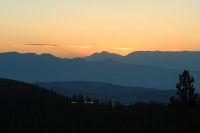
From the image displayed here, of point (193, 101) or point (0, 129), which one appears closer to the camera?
point (193, 101)

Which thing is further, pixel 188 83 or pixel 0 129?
pixel 0 129

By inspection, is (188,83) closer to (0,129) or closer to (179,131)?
(179,131)

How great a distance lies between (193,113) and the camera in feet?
160

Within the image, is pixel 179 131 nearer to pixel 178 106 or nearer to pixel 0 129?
pixel 178 106

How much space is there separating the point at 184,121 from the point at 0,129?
24.2 meters

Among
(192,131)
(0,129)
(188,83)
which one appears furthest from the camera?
(0,129)

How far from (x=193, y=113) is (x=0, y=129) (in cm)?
→ 2485

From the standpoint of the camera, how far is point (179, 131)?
47.1 meters

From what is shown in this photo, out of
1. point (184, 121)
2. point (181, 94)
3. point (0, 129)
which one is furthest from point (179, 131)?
point (0, 129)

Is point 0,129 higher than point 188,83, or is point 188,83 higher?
point 188,83

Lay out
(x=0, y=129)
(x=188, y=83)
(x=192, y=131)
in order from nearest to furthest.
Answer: (x=192, y=131) < (x=188, y=83) < (x=0, y=129)

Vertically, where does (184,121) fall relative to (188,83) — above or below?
below

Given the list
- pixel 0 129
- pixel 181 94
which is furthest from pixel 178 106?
pixel 0 129

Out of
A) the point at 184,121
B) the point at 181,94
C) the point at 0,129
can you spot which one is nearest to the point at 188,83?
the point at 181,94
